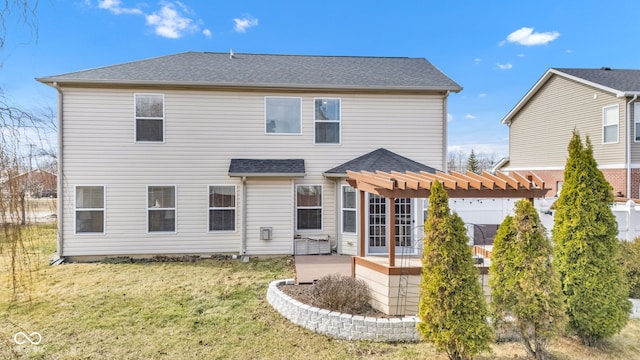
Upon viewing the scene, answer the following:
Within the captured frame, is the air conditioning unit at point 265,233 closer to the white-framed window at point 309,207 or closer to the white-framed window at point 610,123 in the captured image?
the white-framed window at point 309,207

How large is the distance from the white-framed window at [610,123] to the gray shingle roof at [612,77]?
757 millimetres

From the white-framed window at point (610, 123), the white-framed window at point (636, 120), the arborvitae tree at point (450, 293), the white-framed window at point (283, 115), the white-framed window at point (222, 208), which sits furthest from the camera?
the white-framed window at point (610, 123)

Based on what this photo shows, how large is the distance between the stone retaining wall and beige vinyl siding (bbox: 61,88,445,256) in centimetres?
451

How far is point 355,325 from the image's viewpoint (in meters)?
4.78

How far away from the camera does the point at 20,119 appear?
9.43 feet

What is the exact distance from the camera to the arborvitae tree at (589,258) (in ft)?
13.9

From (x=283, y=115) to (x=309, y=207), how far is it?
9.48 feet

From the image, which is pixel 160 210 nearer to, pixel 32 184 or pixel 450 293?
pixel 32 184

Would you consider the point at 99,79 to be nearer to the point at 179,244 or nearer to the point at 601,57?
the point at 179,244

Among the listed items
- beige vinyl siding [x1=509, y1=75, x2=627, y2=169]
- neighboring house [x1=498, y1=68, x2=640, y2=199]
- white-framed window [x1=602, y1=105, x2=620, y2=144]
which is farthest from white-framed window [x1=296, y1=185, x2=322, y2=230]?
white-framed window [x1=602, y1=105, x2=620, y2=144]

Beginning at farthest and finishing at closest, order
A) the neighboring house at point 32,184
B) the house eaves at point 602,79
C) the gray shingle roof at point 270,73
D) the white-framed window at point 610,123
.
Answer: the house eaves at point 602,79, the white-framed window at point 610,123, the gray shingle roof at point 270,73, the neighboring house at point 32,184

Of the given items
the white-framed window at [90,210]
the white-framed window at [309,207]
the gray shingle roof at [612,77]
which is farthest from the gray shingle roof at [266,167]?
the gray shingle roof at [612,77]

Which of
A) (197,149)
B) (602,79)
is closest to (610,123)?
(602,79)

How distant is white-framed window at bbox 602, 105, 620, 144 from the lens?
39.3ft
